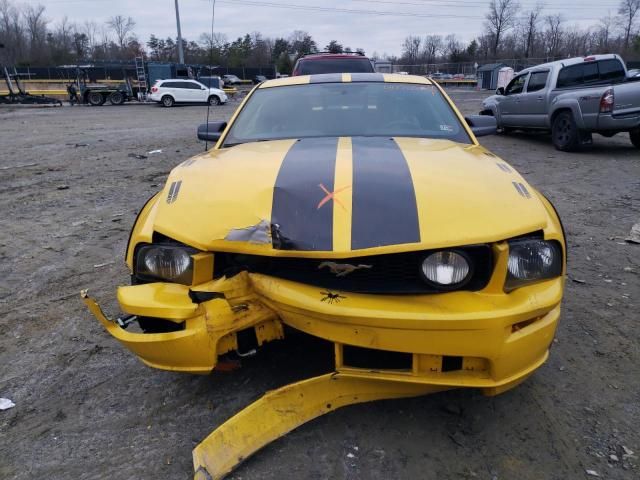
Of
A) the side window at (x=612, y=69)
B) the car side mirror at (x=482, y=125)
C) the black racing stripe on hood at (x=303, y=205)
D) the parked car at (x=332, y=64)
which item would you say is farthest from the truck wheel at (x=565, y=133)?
the black racing stripe on hood at (x=303, y=205)

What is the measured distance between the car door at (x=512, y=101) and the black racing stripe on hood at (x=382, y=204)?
33.7 ft

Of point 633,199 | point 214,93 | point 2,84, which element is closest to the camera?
point 633,199

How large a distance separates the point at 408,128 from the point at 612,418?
1999mm

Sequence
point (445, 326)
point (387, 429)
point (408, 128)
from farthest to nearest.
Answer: point (408, 128)
point (387, 429)
point (445, 326)

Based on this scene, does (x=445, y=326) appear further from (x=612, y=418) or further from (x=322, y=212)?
(x=612, y=418)

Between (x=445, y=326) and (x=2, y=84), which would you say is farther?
(x=2, y=84)

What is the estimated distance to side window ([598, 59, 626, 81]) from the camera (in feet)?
32.2

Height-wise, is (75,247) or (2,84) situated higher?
(2,84)

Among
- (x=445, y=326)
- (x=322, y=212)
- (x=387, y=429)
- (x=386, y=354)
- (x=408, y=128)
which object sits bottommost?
(x=387, y=429)

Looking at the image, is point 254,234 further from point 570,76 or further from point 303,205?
point 570,76

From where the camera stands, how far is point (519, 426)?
2.24 m

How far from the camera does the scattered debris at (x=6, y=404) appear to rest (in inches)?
94.9

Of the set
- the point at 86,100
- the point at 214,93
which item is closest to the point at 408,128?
the point at 214,93

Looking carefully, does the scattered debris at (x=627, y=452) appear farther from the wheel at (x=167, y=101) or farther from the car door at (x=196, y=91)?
the wheel at (x=167, y=101)
